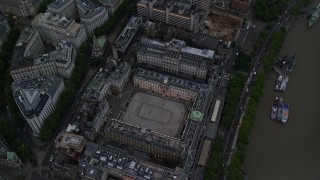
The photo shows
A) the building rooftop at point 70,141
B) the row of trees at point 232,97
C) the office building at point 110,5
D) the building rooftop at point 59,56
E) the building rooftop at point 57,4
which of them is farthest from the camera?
the office building at point 110,5

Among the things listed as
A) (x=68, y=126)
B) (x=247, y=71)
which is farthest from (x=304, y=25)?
(x=68, y=126)

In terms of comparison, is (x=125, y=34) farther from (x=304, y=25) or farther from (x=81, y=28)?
(x=304, y=25)

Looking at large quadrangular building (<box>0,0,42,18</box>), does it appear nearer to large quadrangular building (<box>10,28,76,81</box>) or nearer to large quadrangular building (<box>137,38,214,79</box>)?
large quadrangular building (<box>10,28,76,81</box>)

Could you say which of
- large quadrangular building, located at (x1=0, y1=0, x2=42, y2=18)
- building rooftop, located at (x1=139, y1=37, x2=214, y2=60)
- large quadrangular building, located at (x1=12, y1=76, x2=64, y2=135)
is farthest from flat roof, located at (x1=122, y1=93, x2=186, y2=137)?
large quadrangular building, located at (x1=0, y1=0, x2=42, y2=18)

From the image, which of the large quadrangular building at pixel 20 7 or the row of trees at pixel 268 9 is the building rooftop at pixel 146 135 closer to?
the large quadrangular building at pixel 20 7

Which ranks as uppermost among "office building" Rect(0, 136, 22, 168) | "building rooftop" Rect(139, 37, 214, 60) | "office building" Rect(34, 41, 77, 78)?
"building rooftop" Rect(139, 37, 214, 60)

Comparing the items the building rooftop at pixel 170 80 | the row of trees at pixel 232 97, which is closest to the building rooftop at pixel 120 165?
the row of trees at pixel 232 97

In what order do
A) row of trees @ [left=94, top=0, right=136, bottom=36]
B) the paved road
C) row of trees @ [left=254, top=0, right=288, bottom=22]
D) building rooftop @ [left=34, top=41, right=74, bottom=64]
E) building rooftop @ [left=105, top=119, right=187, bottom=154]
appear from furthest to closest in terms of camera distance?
row of trees @ [left=254, top=0, right=288, bottom=22]
row of trees @ [left=94, top=0, right=136, bottom=36]
building rooftop @ [left=34, top=41, right=74, bottom=64]
the paved road
building rooftop @ [left=105, top=119, right=187, bottom=154]

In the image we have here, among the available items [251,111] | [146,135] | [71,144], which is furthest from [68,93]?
[251,111]
